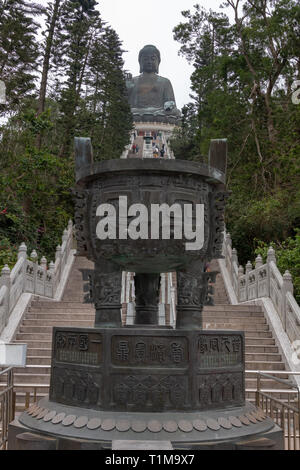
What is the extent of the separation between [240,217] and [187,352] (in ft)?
40.8

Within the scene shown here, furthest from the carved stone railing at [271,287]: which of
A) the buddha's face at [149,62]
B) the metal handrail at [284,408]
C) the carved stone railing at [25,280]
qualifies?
the buddha's face at [149,62]

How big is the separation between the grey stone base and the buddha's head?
5965 cm

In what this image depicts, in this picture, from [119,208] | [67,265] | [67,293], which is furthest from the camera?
[67,265]

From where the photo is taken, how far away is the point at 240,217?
53.3ft

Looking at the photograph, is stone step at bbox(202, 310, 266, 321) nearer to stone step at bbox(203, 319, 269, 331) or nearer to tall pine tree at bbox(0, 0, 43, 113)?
stone step at bbox(203, 319, 269, 331)

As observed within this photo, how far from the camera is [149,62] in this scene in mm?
59062

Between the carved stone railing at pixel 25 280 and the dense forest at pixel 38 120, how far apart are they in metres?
1.30

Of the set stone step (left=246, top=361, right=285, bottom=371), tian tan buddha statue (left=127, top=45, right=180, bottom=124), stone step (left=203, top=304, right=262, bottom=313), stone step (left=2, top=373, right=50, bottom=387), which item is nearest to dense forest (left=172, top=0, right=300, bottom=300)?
stone step (left=203, top=304, right=262, bottom=313)

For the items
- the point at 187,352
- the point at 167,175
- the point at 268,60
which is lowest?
the point at 187,352

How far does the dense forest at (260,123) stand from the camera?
15.6 m

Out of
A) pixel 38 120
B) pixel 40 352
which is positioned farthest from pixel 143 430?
pixel 38 120

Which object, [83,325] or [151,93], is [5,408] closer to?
[83,325]

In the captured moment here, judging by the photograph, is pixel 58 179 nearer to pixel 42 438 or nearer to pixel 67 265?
pixel 67 265
